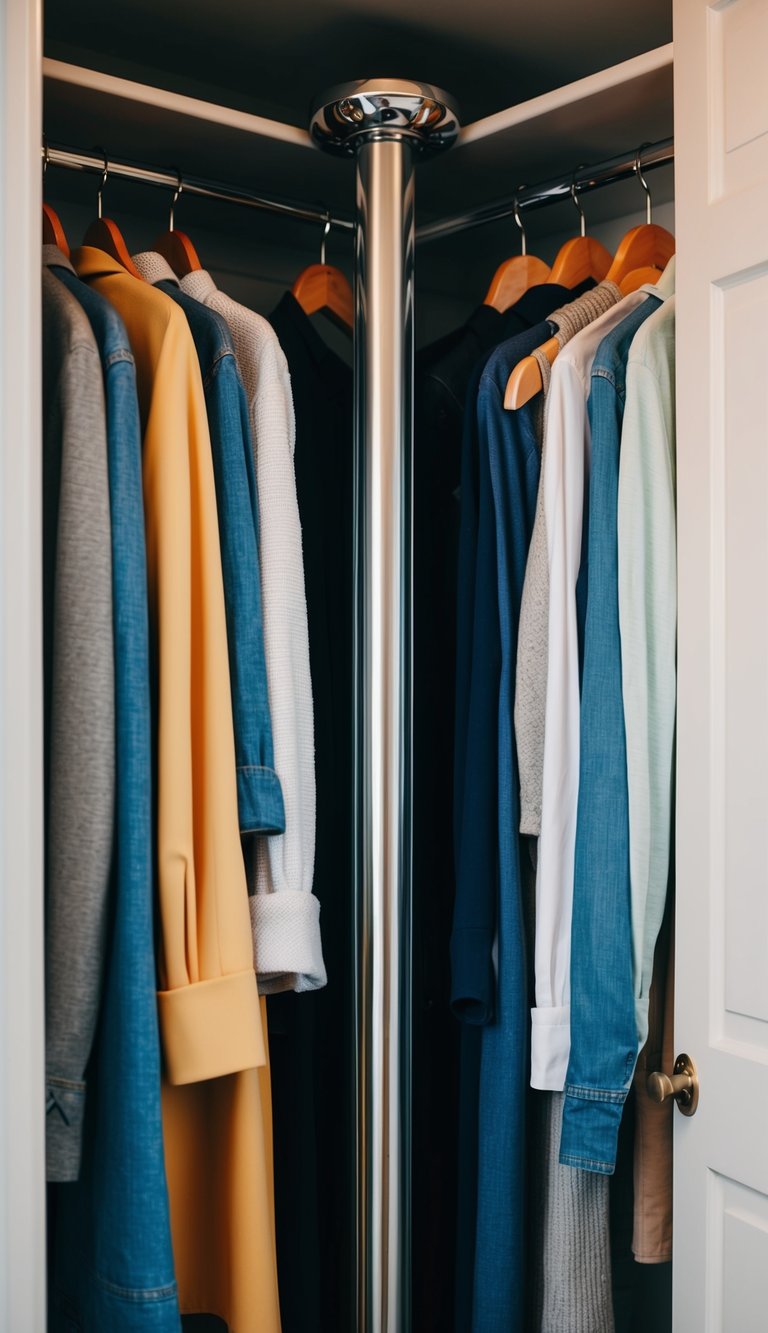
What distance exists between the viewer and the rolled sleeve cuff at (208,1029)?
47.3 inches

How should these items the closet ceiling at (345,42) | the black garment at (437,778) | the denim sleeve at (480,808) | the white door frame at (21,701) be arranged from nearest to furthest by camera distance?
1. the white door frame at (21,701)
2. the denim sleeve at (480,808)
3. the closet ceiling at (345,42)
4. the black garment at (437,778)

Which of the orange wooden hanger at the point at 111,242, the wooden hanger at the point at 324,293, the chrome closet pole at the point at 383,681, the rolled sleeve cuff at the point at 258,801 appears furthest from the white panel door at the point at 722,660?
the orange wooden hanger at the point at 111,242

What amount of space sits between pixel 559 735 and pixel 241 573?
415 mm

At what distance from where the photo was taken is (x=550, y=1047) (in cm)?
138

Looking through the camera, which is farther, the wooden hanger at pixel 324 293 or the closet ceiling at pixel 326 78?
the wooden hanger at pixel 324 293

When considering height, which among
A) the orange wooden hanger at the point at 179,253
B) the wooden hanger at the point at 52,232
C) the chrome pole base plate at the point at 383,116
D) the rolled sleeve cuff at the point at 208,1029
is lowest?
the rolled sleeve cuff at the point at 208,1029

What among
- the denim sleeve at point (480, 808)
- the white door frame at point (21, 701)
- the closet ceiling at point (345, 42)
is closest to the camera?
the white door frame at point (21, 701)

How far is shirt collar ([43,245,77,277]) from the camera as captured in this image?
131 cm

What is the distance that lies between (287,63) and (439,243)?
0.53 metres

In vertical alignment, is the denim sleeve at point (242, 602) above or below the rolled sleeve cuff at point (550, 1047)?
above

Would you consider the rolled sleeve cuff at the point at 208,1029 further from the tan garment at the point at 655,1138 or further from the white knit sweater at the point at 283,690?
the tan garment at the point at 655,1138

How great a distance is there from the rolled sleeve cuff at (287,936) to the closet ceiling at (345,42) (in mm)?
1111

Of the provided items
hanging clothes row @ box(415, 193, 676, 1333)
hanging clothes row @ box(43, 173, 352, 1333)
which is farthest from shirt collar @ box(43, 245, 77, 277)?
hanging clothes row @ box(415, 193, 676, 1333)

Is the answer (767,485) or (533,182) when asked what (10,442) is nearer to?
(767,485)
